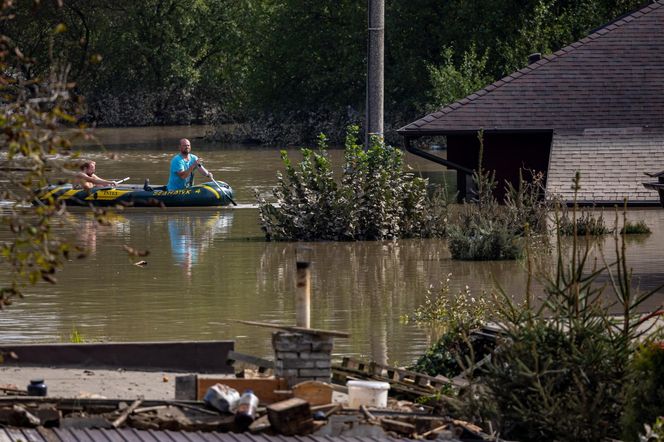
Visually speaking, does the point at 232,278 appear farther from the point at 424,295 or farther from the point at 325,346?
the point at 325,346

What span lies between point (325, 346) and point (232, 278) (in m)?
10.2

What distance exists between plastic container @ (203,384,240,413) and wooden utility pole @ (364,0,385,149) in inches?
694

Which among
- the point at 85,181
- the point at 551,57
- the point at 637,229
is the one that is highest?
the point at 551,57

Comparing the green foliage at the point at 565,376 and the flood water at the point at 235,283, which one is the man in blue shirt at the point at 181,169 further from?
the green foliage at the point at 565,376

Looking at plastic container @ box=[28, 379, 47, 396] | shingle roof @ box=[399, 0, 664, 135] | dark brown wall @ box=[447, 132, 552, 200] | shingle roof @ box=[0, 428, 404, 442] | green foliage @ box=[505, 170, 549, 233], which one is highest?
shingle roof @ box=[399, 0, 664, 135]

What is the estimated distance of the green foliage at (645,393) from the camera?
36.6ft

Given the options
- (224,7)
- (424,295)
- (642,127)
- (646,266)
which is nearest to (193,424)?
(424,295)

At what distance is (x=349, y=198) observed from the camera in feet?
88.9

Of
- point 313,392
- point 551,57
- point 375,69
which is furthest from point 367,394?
point 551,57

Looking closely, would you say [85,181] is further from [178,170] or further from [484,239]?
[178,170]

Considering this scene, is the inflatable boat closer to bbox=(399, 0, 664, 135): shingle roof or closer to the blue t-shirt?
the blue t-shirt

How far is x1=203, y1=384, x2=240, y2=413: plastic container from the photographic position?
1145cm

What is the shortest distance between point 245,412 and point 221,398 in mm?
292

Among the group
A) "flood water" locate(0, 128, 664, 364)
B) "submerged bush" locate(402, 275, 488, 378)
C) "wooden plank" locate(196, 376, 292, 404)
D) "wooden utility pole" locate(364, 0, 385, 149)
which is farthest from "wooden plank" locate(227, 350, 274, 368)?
"wooden utility pole" locate(364, 0, 385, 149)
